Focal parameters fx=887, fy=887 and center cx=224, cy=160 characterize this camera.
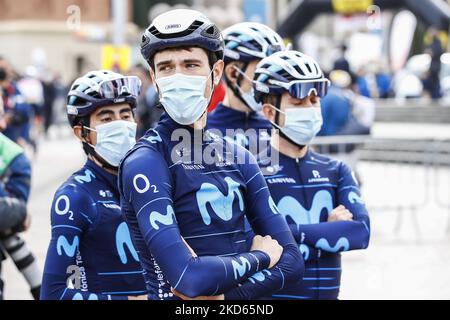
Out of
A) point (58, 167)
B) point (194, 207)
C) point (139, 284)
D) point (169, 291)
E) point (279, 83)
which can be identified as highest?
point (279, 83)

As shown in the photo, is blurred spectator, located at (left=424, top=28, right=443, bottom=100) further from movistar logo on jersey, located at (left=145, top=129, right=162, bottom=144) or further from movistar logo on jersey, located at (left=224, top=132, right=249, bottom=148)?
movistar logo on jersey, located at (left=145, top=129, right=162, bottom=144)

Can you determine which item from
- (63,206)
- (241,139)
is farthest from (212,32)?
(241,139)

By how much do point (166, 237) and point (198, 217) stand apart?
163 mm

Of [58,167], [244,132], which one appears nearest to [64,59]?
[58,167]

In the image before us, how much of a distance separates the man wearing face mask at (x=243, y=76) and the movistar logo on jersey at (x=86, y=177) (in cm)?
133

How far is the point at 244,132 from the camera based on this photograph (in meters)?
5.39

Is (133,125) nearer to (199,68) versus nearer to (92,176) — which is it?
(92,176)

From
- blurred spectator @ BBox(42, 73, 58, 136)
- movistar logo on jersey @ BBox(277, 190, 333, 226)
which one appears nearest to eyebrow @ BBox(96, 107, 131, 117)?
movistar logo on jersey @ BBox(277, 190, 333, 226)

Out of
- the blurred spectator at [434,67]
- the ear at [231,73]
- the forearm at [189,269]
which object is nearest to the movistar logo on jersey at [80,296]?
the forearm at [189,269]

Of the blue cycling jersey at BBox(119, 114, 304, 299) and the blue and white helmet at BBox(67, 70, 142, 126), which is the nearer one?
the blue cycling jersey at BBox(119, 114, 304, 299)

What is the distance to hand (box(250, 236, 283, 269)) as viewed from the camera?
10.4 ft

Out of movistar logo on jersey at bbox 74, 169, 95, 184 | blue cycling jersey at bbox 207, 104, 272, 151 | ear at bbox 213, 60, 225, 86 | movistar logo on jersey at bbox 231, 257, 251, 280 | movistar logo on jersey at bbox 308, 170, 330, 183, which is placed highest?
ear at bbox 213, 60, 225, 86

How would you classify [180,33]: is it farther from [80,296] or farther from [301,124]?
[301,124]
